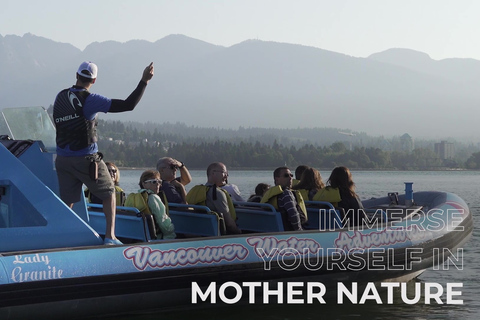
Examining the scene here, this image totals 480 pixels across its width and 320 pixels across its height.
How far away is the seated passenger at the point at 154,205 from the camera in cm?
738

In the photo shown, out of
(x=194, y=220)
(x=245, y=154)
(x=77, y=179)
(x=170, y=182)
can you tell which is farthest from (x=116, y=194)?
(x=245, y=154)

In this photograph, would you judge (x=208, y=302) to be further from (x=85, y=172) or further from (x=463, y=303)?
(x=463, y=303)

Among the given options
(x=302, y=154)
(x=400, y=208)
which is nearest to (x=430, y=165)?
(x=302, y=154)

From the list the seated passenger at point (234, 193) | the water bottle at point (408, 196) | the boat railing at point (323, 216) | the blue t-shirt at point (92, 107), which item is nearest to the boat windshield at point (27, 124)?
the blue t-shirt at point (92, 107)

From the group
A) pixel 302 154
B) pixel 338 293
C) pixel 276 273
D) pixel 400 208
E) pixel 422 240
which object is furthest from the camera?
pixel 302 154

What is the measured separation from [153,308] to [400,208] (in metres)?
4.85

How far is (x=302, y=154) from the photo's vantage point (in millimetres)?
154000

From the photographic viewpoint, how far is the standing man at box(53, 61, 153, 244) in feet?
21.2

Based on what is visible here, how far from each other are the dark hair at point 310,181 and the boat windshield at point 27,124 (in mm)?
3200

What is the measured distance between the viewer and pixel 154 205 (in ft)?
24.2

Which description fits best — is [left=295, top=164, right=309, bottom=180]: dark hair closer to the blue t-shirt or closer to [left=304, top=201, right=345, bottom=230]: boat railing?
[left=304, top=201, right=345, bottom=230]: boat railing

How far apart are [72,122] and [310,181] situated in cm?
349

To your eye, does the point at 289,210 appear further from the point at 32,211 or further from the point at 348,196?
the point at 32,211

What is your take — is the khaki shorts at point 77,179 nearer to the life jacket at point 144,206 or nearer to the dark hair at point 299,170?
the life jacket at point 144,206
